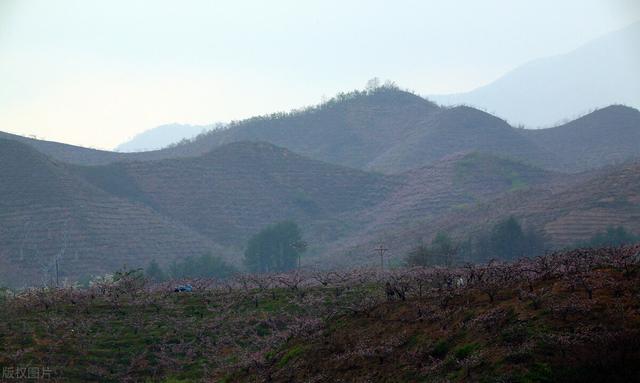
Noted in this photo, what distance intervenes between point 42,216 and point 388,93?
364ft

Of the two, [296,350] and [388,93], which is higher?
[388,93]

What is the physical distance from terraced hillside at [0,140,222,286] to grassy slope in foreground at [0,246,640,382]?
132 feet

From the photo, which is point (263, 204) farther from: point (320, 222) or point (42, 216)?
point (42, 216)

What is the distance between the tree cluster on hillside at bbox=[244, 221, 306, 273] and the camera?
7326 centimetres

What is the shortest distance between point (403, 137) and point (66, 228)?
90457 millimetres

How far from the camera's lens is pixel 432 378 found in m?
13.6

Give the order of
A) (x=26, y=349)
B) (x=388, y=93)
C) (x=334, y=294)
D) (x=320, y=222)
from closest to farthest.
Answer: (x=26, y=349), (x=334, y=294), (x=320, y=222), (x=388, y=93)

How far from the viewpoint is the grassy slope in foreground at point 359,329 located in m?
13.0

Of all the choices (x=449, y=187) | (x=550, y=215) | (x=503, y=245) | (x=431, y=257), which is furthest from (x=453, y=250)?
(x=449, y=187)

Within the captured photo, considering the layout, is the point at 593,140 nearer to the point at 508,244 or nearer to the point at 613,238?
the point at 613,238

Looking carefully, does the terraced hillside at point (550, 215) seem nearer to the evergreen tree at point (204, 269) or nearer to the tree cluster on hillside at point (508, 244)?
the tree cluster on hillside at point (508, 244)

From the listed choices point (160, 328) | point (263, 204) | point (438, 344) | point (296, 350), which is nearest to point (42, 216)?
point (263, 204)

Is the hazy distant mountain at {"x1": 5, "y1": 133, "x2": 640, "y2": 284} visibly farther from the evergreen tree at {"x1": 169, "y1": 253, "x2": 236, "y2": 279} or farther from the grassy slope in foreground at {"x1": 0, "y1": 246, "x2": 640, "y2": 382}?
the grassy slope in foreground at {"x1": 0, "y1": 246, "x2": 640, "y2": 382}

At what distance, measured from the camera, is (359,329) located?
60.9ft
